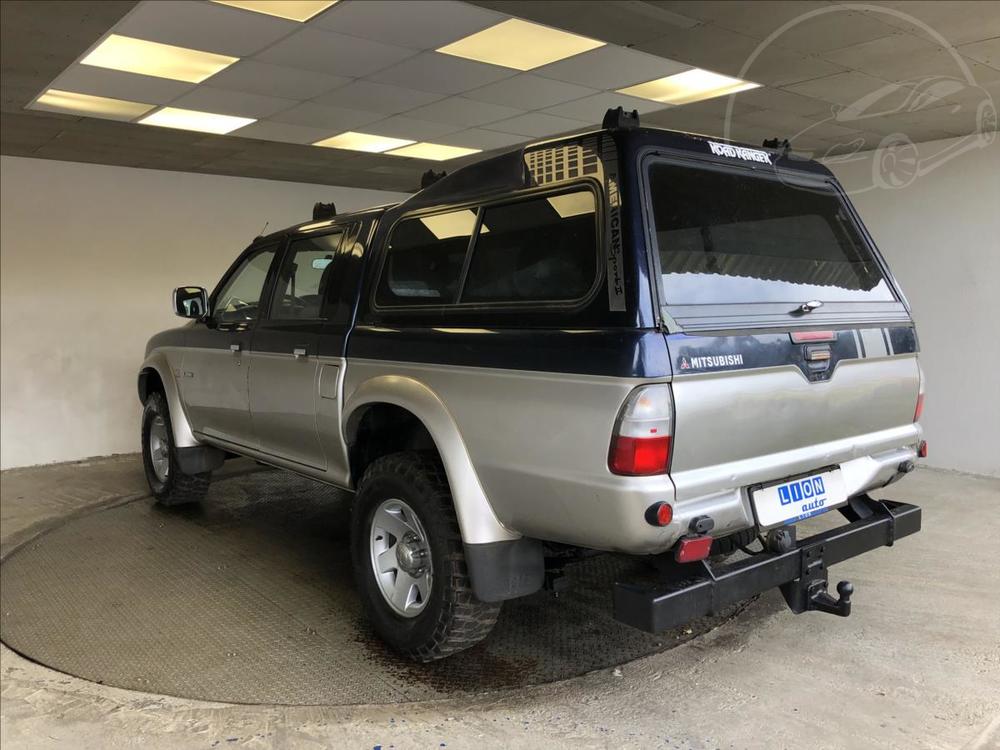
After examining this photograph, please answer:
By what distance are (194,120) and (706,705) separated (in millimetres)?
5550

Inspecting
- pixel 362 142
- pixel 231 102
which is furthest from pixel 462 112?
pixel 231 102

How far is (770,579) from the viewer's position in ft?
8.87

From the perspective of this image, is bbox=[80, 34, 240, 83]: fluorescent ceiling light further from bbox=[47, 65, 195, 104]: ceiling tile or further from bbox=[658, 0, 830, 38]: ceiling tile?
bbox=[658, 0, 830, 38]: ceiling tile

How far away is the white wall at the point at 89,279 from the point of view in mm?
7340

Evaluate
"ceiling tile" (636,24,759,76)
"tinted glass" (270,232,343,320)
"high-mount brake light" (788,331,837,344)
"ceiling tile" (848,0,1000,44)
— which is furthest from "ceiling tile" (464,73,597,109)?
"high-mount brake light" (788,331,837,344)

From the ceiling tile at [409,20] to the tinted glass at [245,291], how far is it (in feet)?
4.38

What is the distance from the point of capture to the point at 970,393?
6.71 meters

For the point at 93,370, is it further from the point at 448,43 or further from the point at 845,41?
the point at 845,41

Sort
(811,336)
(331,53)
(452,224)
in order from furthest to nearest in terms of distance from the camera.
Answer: (331,53) < (452,224) < (811,336)

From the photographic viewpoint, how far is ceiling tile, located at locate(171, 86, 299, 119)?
526 cm

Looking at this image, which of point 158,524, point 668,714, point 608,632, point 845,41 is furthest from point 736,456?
point 158,524

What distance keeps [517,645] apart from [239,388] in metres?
2.18

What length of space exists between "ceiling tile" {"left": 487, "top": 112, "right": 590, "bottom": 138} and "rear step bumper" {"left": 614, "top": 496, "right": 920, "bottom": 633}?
409cm

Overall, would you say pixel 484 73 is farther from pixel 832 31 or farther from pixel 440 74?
pixel 832 31
